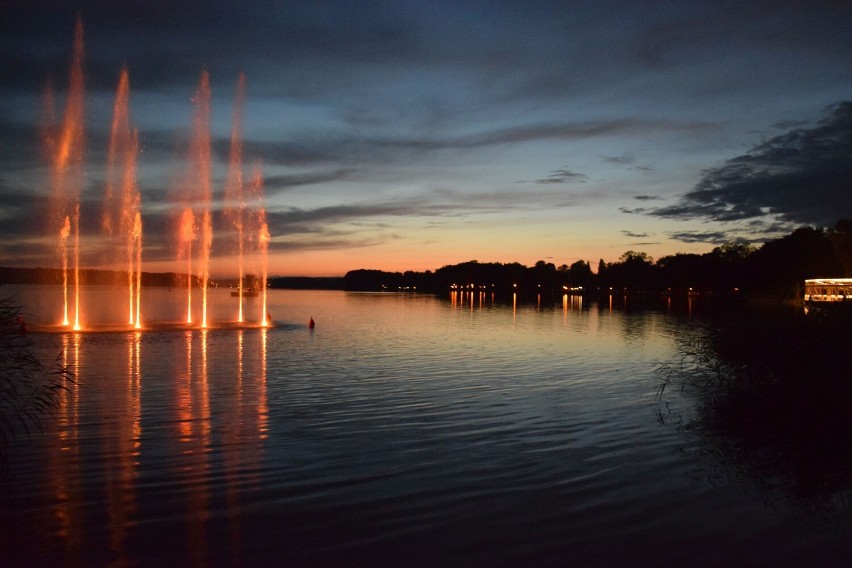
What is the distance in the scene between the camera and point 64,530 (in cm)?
916

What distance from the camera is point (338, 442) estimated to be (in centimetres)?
1480

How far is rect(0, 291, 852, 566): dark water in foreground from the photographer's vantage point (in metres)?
8.93

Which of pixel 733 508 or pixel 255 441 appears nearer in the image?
pixel 733 508

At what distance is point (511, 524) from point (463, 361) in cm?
2116

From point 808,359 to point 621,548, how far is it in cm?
1111

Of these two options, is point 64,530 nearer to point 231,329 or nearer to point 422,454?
point 422,454

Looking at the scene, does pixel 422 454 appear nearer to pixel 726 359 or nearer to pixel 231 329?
pixel 726 359

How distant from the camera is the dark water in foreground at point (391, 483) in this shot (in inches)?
352

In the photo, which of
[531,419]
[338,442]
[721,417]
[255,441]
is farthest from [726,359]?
[255,441]

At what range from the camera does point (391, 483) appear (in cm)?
1177

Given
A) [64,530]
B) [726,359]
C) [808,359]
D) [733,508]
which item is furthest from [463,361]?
[64,530]

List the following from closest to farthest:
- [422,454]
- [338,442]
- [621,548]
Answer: [621,548] < [422,454] < [338,442]

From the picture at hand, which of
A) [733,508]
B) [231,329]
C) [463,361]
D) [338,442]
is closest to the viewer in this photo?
[733,508]

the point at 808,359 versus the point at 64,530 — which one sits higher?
the point at 808,359
